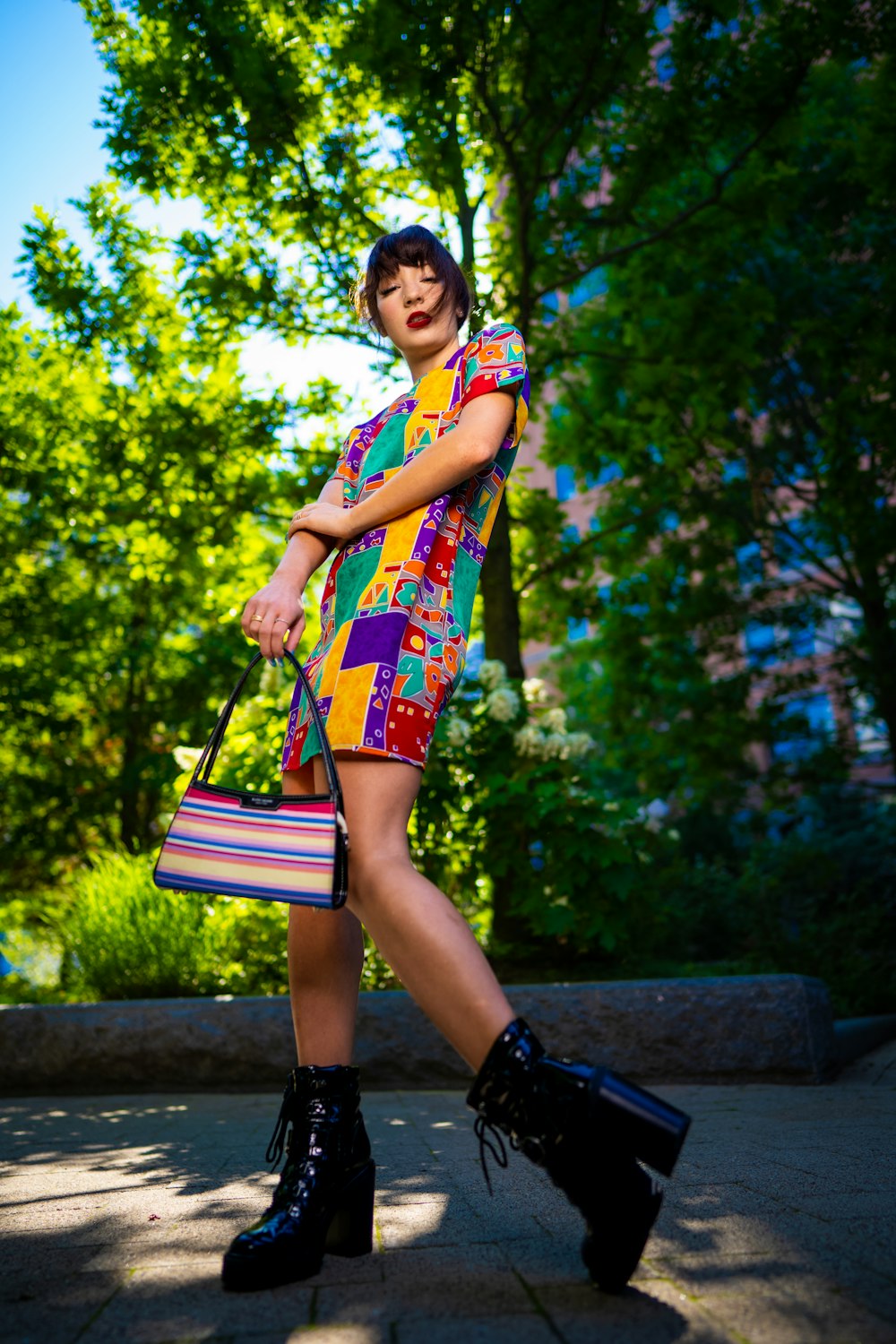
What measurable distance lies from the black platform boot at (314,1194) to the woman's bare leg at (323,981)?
0.14 feet

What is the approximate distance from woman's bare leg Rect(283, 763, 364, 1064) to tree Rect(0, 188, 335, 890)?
20.2ft

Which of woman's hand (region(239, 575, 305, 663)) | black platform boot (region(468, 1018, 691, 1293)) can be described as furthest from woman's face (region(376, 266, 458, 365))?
black platform boot (region(468, 1018, 691, 1293))

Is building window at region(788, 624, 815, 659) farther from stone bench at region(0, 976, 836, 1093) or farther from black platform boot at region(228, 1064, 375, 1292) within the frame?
black platform boot at region(228, 1064, 375, 1292)

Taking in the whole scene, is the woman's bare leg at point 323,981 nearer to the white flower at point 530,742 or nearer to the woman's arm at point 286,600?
the woman's arm at point 286,600

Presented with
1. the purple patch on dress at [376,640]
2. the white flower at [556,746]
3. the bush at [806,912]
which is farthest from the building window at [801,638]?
the purple patch on dress at [376,640]

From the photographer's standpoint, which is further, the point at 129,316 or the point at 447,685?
the point at 129,316

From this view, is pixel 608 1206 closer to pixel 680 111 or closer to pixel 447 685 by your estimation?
pixel 447 685

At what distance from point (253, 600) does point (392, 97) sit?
5832 mm

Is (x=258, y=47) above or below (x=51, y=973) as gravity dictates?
above

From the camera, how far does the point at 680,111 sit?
22.5ft

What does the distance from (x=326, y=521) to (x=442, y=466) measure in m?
0.27

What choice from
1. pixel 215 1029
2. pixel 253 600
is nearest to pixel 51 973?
pixel 215 1029

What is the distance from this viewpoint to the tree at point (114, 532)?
7.52 m

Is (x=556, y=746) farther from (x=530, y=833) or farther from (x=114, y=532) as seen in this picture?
(x=114, y=532)
